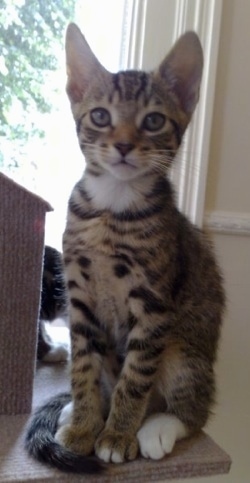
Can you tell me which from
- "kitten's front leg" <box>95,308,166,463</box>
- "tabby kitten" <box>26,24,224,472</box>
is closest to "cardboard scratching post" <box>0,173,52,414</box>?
"tabby kitten" <box>26,24,224,472</box>

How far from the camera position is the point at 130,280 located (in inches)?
34.4

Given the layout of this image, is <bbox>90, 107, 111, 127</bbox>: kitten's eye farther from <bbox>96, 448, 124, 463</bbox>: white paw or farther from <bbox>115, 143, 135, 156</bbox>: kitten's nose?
<bbox>96, 448, 124, 463</bbox>: white paw

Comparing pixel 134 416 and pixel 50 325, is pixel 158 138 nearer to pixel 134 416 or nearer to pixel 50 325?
pixel 134 416

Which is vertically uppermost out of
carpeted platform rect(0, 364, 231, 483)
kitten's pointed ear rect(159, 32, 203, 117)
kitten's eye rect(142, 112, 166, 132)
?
kitten's pointed ear rect(159, 32, 203, 117)

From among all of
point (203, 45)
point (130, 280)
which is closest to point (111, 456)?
point (130, 280)

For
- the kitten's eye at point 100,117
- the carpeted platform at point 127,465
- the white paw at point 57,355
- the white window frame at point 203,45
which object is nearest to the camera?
the carpeted platform at point 127,465

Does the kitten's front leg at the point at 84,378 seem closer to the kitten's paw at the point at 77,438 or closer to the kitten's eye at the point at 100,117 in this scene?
the kitten's paw at the point at 77,438

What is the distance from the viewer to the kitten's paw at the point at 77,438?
2.70 feet

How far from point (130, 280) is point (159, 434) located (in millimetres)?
219

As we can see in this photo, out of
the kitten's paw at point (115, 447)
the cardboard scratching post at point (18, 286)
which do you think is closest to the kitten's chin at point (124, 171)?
the cardboard scratching post at point (18, 286)

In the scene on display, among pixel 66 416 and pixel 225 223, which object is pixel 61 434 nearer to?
pixel 66 416

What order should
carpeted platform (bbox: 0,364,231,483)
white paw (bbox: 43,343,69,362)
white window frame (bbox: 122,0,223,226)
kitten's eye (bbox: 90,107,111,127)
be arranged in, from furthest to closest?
white window frame (bbox: 122,0,223,226) → white paw (bbox: 43,343,69,362) → kitten's eye (bbox: 90,107,111,127) → carpeted platform (bbox: 0,364,231,483)

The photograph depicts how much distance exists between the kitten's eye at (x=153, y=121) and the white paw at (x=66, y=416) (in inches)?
17.0

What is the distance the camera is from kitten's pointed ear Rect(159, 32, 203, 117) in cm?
91
